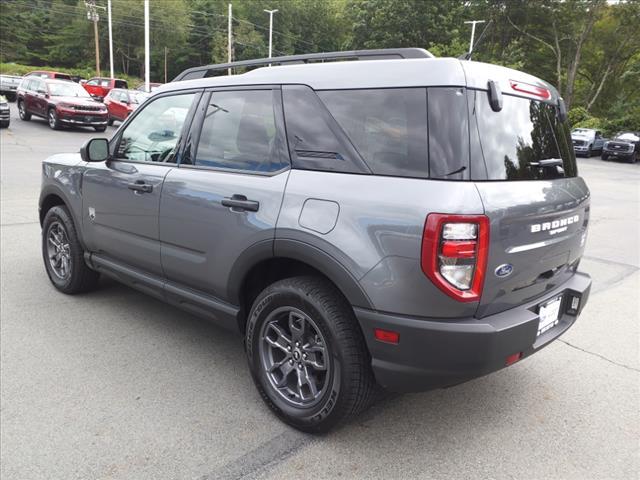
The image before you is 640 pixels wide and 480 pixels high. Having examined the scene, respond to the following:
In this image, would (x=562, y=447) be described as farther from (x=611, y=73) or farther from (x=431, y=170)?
(x=611, y=73)

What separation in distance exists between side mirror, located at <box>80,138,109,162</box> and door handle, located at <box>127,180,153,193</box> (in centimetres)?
52

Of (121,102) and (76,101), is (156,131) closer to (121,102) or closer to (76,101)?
(76,101)

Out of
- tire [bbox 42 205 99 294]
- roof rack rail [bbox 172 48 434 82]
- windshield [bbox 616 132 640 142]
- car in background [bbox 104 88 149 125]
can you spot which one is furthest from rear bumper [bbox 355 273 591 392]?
windshield [bbox 616 132 640 142]

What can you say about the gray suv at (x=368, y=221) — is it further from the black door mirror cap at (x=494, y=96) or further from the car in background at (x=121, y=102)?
the car in background at (x=121, y=102)

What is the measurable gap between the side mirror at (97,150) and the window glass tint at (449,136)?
275 centimetres

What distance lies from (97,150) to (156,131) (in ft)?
1.97

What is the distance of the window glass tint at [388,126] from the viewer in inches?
91.9

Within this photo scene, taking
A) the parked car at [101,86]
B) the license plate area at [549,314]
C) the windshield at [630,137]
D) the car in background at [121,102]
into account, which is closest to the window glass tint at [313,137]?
the license plate area at [549,314]

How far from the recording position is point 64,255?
182 inches

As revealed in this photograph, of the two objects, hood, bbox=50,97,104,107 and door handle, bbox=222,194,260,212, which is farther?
hood, bbox=50,97,104,107

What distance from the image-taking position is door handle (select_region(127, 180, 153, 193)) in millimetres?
3488

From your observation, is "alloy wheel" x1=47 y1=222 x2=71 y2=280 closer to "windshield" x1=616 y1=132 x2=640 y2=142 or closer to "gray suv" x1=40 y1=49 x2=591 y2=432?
"gray suv" x1=40 y1=49 x2=591 y2=432

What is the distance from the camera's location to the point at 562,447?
2660 mm

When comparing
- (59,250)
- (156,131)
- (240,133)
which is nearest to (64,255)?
(59,250)
